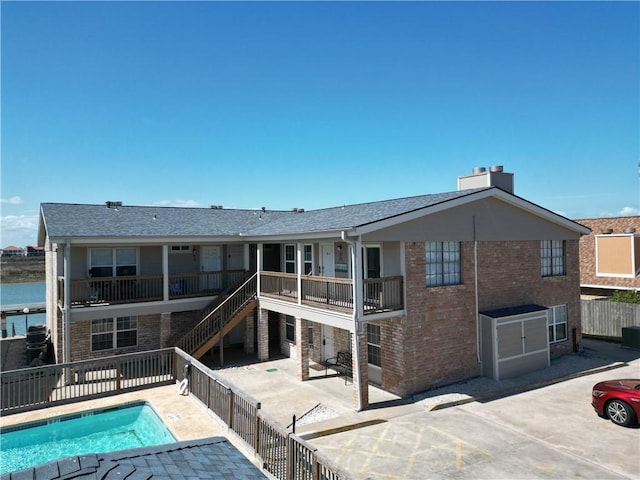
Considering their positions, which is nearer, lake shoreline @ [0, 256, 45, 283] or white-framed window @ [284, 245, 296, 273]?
white-framed window @ [284, 245, 296, 273]

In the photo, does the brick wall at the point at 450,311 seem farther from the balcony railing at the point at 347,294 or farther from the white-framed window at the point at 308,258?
the white-framed window at the point at 308,258

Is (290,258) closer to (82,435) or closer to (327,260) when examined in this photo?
(327,260)

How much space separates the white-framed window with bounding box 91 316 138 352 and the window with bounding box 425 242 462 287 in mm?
12078

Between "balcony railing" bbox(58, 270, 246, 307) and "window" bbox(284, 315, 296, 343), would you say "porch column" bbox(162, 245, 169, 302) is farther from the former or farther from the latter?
"window" bbox(284, 315, 296, 343)

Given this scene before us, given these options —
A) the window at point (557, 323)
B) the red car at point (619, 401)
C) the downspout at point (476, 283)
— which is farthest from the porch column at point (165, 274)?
the window at point (557, 323)

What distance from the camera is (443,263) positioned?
15.1 m

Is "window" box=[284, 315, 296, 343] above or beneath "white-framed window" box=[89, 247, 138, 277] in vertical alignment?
beneath

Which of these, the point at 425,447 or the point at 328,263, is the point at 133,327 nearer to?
the point at 328,263

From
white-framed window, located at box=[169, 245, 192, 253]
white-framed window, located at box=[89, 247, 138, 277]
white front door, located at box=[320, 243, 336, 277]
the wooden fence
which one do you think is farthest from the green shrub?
white-framed window, located at box=[89, 247, 138, 277]

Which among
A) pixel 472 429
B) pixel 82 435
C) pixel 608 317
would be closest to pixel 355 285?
pixel 472 429

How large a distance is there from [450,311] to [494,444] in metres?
5.28

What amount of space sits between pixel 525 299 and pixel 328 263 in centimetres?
793

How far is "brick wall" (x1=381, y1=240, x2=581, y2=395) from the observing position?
14016 mm

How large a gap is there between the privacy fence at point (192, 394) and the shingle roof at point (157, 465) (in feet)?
7.06
